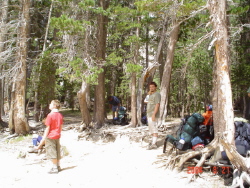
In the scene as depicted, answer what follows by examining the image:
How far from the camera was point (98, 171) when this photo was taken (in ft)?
18.2

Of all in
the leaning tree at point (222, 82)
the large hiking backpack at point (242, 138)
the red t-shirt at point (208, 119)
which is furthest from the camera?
the red t-shirt at point (208, 119)

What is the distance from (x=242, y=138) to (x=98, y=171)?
10.4 feet

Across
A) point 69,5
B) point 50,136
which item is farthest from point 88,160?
point 69,5

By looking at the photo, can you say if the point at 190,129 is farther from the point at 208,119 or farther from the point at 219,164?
the point at 219,164

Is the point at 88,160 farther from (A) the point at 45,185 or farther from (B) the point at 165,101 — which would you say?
(B) the point at 165,101

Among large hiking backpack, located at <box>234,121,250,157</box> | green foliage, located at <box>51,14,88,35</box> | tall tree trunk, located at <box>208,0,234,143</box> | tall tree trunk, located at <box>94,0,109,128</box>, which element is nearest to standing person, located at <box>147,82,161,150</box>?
tall tree trunk, located at <box>208,0,234,143</box>

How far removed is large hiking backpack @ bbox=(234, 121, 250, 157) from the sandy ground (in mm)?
744

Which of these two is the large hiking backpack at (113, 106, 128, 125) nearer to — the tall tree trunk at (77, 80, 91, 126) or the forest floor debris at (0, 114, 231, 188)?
the tall tree trunk at (77, 80, 91, 126)

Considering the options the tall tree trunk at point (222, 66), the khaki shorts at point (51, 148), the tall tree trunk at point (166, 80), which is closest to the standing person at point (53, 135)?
the khaki shorts at point (51, 148)

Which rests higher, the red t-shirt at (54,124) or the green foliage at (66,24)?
the green foliage at (66,24)

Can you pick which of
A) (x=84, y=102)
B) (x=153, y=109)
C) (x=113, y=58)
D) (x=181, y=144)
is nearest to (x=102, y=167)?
(x=181, y=144)

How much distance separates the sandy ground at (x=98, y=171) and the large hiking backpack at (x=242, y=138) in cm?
74

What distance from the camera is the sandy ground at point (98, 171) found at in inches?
187

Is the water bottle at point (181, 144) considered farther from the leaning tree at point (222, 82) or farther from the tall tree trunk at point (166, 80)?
the tall tree trunk at point (166, 80)
